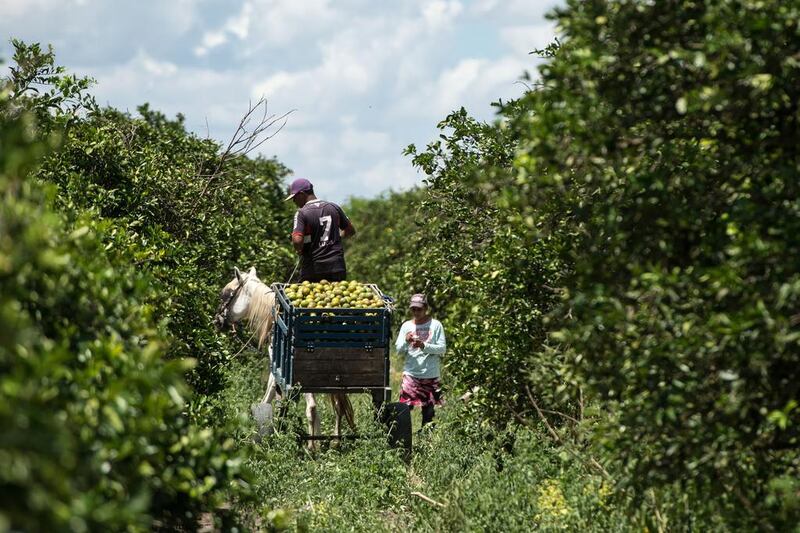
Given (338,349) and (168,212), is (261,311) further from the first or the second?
(338,349)

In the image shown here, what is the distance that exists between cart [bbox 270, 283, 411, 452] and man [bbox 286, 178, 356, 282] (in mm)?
1162

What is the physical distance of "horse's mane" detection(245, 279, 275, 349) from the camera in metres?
11.8

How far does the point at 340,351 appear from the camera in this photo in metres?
9.68

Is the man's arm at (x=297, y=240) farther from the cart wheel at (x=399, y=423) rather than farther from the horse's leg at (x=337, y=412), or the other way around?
the cart wheel at (x=399, y=423)

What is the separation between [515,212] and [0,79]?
4105 mm

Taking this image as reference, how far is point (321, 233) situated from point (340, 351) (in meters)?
1.63

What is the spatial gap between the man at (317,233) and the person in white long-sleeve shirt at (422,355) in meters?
0.88

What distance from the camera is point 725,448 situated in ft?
15.6

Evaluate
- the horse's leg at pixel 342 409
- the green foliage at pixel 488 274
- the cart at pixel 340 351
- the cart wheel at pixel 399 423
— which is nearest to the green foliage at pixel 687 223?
the green foliage at pixel 488 274

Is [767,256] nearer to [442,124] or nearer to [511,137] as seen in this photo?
[511,137]

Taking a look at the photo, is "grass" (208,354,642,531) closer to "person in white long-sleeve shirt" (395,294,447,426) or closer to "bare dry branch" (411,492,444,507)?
"bare dry branch" (411,492,444,507)

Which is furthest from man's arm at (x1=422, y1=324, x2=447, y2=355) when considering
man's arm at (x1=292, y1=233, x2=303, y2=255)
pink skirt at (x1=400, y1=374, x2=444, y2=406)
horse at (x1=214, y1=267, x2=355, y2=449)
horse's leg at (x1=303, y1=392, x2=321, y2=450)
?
horse at (x1=214, y1=267, x2=355, y2=449)

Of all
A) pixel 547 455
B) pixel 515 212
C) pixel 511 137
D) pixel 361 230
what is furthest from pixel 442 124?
pixel 361 230

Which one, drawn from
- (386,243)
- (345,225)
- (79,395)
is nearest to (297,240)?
(345,225)
